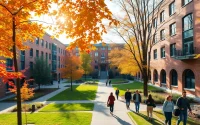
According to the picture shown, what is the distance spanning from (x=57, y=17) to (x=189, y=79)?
20.7m

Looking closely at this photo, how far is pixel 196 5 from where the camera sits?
19156 mm

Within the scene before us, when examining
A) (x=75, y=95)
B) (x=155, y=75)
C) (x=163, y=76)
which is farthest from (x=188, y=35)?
(x=75, y=95)

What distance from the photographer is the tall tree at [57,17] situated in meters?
4.67

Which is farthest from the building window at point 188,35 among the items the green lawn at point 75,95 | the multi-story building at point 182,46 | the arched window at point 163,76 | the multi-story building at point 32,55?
the multi-story building at point 32,55

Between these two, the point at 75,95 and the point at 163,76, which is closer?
the point at 75,95

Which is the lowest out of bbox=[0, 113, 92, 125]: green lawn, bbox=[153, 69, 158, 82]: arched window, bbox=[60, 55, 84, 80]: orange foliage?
bbox=[0, 113, 92, 125]: green lawn

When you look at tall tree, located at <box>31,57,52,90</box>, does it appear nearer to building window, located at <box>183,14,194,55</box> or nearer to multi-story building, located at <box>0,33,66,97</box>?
multi-story building, located at <box>0,33,66,97</box>

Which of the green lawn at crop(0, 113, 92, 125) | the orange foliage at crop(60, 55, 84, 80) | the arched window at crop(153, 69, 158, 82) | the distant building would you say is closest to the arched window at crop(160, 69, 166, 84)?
the distant building

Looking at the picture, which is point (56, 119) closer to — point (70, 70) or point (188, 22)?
point (188, 22)

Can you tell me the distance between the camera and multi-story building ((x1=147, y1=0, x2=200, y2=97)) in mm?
19347

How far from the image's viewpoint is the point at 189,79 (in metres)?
21.5

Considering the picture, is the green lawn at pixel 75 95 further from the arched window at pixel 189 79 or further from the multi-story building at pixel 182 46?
the arched window at pixel 189 79

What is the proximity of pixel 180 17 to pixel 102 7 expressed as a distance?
2147cm

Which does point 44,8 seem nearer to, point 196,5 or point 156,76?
point 196,5
